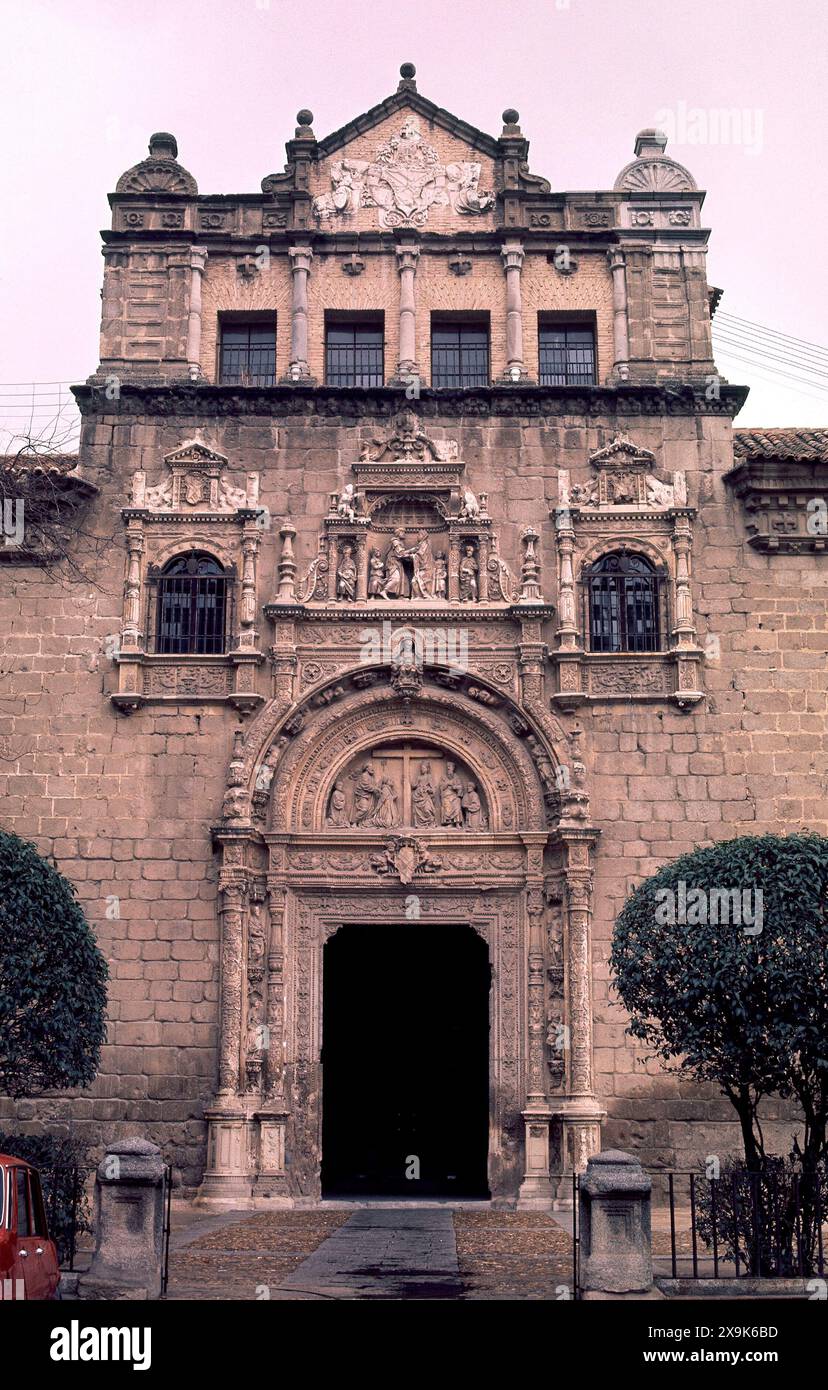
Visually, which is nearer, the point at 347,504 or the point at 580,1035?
the point at 580,1035

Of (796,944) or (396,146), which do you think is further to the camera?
(396,146)

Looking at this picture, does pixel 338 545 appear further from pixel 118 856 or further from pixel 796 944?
pixel 796 944

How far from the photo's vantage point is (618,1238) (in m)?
11.9

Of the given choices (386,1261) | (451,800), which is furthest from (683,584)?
(386,1261)

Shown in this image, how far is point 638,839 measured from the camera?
20578mm

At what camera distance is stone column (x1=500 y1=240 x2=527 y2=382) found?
72.8ft

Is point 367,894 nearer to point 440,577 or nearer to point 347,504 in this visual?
point 440,577

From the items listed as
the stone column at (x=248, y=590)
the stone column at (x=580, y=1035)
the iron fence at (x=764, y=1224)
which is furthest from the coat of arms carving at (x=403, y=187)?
the iron fence at (x=764, y=1224)

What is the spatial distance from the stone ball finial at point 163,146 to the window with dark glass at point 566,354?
6363mm

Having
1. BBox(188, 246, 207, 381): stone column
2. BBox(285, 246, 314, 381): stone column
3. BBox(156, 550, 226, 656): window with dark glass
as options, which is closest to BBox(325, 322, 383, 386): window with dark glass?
BBox(285, 246, 314, 381): stone column

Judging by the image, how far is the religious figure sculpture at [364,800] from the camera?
21156 millimetres

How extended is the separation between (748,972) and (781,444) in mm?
10713

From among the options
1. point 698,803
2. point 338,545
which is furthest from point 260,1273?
point 338,545

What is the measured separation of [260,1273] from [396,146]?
16964mm
